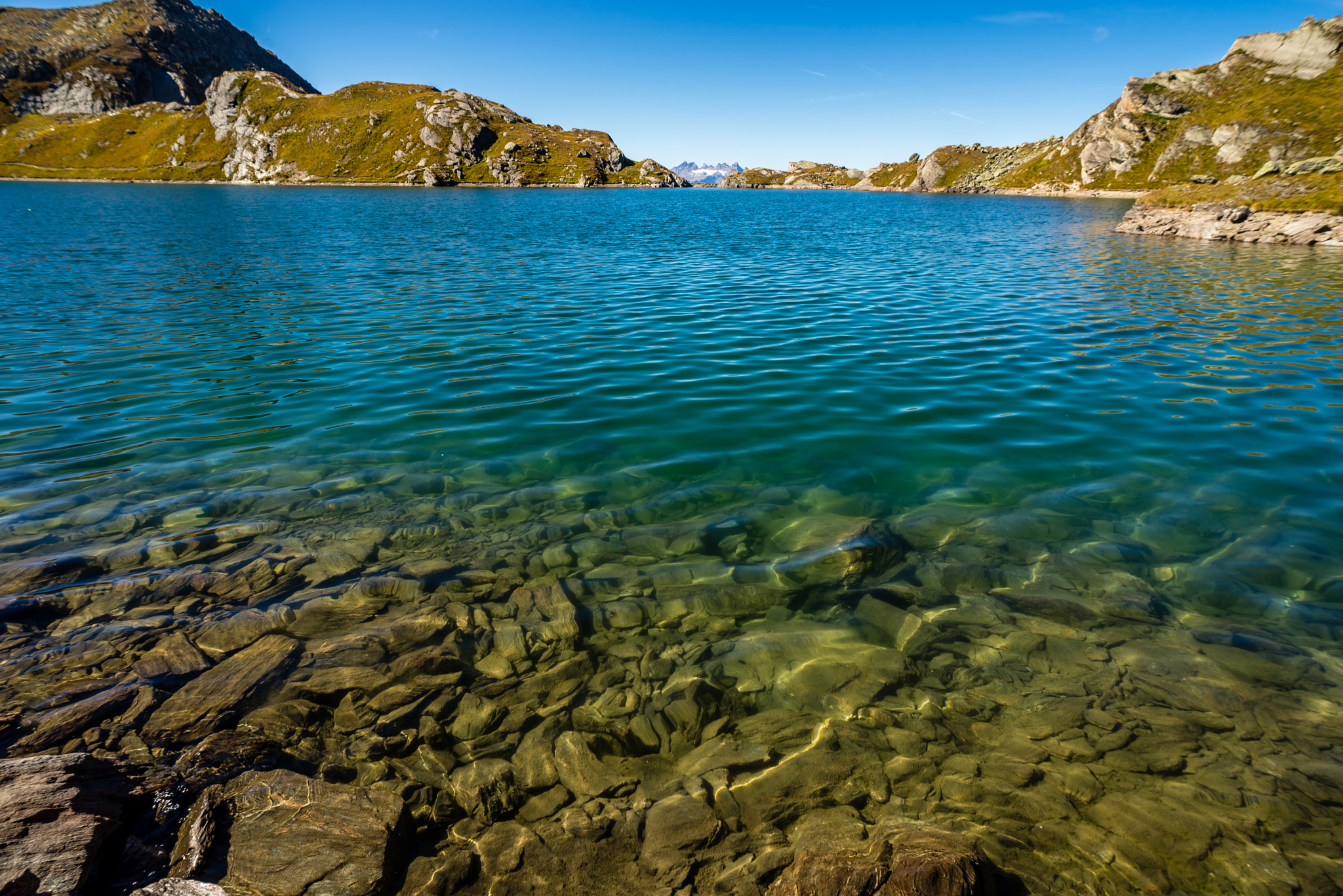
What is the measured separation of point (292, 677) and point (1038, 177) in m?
240

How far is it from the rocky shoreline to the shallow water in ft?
95.4

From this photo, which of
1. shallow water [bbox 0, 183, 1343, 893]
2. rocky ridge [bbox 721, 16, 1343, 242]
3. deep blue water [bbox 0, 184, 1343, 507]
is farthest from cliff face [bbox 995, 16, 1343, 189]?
shallow water [bbox 0, 183, 1343, 893]

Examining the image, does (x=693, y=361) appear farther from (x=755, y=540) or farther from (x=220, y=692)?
(x=220, y=692)

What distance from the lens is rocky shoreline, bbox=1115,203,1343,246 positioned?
129ft

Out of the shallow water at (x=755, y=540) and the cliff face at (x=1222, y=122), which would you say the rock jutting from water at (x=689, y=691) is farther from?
the cliff face at (x=1222, y=122)

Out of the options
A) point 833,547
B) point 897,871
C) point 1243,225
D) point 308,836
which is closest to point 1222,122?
point 1243,225

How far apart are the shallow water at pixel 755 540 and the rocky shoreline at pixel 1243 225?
29078 millimetres

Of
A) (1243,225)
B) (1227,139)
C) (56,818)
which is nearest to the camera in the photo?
(56,818)

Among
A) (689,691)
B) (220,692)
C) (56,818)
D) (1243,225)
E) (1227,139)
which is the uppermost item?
(1227,139)

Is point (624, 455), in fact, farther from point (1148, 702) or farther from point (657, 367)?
point (1148, 702)

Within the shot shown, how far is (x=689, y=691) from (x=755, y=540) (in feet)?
9.91

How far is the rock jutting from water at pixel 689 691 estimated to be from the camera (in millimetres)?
4609

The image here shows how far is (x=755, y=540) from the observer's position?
8.92m

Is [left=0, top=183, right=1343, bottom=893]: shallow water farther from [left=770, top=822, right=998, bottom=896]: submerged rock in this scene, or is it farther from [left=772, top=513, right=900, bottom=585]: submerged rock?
[left=770, top=822, right=998, bottom=896]: submerged rock
